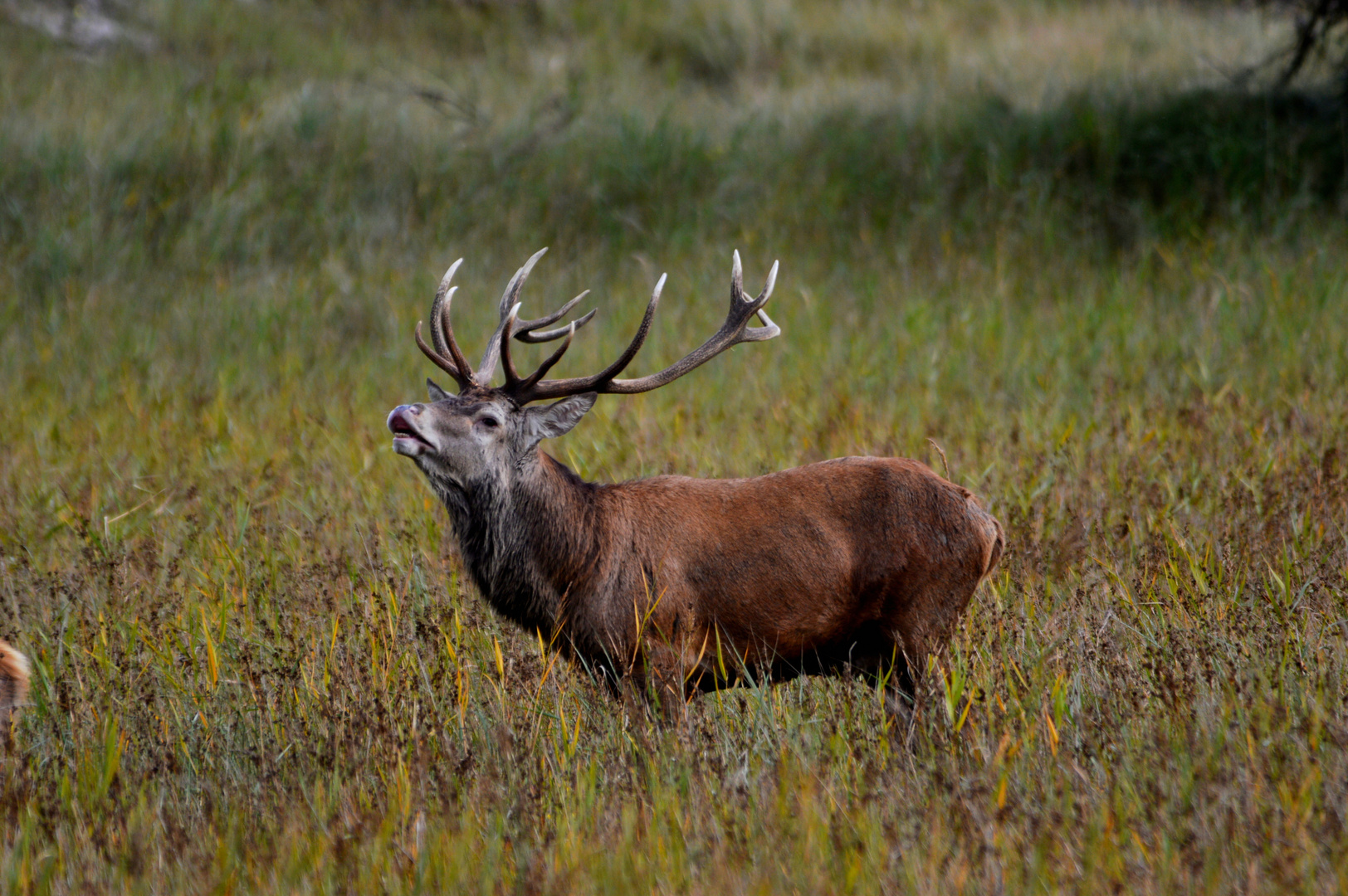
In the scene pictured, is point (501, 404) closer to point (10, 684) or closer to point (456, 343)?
point (456, 343)

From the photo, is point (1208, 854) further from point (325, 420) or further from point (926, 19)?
point (926, 19)

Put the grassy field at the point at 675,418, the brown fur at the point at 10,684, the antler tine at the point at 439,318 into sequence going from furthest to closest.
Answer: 1. the antler tine at the point at 439,318
2. the brown fur at the point at 10,684
3. the grassy field at the point at 675,418

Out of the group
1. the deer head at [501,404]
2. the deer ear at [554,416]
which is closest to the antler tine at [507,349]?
the deer head at [501,404]

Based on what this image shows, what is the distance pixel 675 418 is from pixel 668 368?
2375mm

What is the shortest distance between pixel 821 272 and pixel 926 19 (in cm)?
762

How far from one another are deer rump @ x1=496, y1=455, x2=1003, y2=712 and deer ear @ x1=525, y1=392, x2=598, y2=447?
450 mm

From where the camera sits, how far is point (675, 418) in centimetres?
705

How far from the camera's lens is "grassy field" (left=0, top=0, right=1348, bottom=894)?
318 cm

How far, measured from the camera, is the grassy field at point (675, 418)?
3182 millimetres

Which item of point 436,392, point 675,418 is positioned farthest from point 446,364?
point 675,418

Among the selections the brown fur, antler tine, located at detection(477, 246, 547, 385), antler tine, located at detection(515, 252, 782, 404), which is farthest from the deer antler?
the brown fur

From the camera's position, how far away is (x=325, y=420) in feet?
24.1

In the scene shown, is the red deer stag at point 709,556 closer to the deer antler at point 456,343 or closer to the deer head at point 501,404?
the deer head at point 501,404

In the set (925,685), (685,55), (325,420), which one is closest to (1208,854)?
(925,685)
